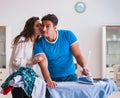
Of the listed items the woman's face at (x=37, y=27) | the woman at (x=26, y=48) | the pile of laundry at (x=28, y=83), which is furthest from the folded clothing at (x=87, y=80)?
the woman's face at (x=37, y=27)

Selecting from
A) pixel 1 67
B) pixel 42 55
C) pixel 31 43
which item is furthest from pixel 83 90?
pixel 1 67

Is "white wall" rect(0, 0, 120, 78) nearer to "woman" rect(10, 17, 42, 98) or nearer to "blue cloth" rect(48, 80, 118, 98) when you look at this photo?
"woman" rect(10, 17, 42, 98)

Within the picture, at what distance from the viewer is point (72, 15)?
275 inches

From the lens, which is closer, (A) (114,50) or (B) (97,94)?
(B) (97,94)

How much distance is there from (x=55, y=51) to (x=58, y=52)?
0.03m

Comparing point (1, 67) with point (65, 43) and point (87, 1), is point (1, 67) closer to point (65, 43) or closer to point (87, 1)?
point (87, 1)

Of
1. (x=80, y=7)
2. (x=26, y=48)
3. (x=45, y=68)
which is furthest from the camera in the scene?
(x=80, y=7)

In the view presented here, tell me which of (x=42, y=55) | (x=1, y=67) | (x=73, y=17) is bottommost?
(x=1, y=67)

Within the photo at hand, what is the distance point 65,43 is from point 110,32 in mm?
4629

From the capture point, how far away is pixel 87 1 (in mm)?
7008

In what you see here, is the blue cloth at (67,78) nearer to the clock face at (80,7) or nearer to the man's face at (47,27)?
the man's face at (47,27)

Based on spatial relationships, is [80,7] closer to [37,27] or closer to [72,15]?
[72,15]

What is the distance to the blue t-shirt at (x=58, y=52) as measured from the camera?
7.72 ft

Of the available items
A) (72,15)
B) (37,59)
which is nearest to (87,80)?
(37,59)
